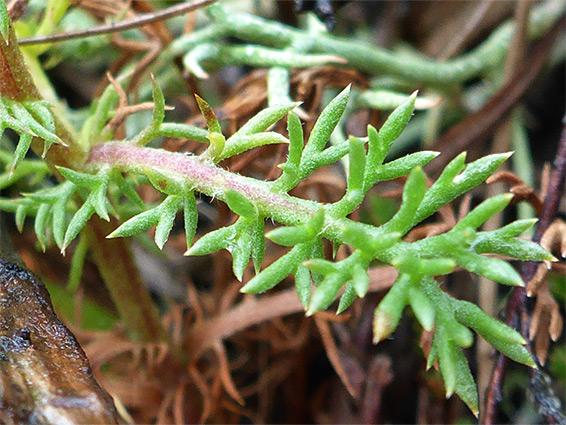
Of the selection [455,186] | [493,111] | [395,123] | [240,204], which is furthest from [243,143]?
[493,111]

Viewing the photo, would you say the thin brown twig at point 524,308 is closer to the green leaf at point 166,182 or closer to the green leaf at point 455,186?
the green leaf at point 455,186

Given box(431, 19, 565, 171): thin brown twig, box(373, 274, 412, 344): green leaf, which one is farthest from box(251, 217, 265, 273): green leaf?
box(431, 19, 565, 171): thin brown twig

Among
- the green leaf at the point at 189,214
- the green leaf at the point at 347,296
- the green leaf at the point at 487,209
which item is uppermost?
the green leaf at the point at 189,214

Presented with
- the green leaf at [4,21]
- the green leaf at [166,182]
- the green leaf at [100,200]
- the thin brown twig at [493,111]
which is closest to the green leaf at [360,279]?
the green leaf at [166,182]

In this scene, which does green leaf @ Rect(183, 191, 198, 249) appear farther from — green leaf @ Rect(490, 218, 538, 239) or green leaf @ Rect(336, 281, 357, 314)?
green leaf @ Rect(490, 218, 538, 239)

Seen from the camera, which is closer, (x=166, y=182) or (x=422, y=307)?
(x=422, y=307)

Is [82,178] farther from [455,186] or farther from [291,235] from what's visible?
[455,186]

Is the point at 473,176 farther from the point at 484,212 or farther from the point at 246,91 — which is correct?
the point at 246,91

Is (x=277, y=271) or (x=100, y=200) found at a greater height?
(x=100, y=200)
